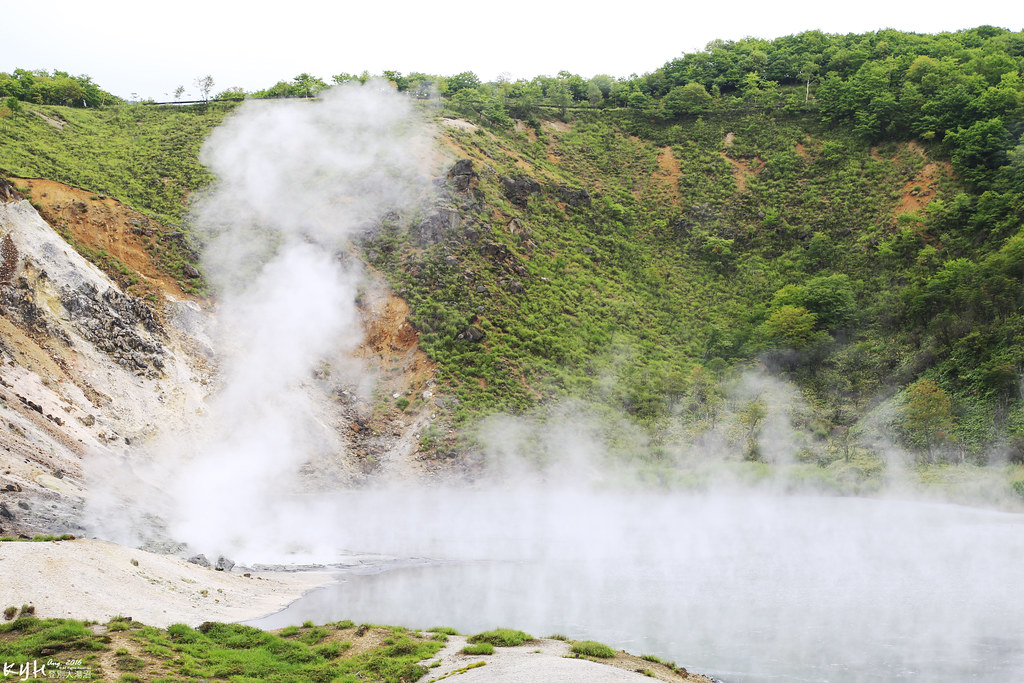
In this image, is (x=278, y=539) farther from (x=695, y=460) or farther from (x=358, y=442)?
(x=695, y=460)

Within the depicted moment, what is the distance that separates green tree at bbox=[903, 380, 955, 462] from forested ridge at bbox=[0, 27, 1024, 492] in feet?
0.72

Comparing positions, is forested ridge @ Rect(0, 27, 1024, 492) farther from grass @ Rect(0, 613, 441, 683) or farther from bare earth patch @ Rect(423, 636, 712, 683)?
bare earth patch @ Rect(423, 636, 712, 683)

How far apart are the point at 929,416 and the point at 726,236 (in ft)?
99.3

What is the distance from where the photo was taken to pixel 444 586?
2553cm

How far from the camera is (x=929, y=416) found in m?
42.1

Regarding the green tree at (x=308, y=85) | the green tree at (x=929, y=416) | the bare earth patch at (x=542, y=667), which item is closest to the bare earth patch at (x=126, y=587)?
the bare earth patch at (x=542, y=667)

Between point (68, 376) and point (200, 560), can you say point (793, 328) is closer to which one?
point (200, 560)

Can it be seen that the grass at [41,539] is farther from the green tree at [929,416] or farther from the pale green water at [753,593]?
the green tree at [929,416]

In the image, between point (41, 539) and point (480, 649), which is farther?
point (41, 539)

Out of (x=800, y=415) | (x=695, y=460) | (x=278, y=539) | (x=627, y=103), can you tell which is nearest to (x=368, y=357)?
(x=278, y=539)

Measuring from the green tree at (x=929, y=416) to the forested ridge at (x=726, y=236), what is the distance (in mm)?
220

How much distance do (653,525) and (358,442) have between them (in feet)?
60.5

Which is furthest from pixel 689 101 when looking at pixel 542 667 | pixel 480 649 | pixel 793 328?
pixel 542 667
